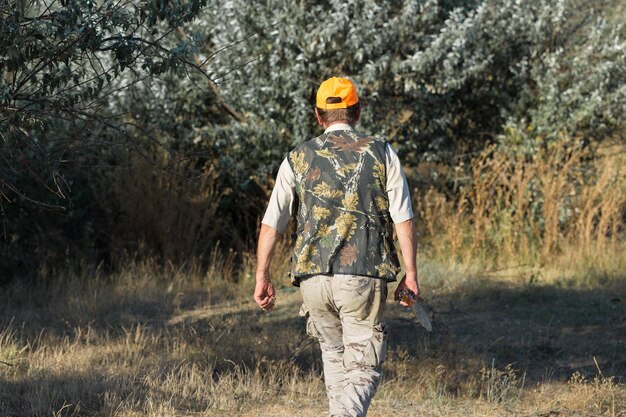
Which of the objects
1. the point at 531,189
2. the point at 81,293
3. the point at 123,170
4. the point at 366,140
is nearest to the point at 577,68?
the point at 531,189

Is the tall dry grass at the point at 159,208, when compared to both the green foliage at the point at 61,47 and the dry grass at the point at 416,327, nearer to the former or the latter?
the dry grass at the point at 416,327

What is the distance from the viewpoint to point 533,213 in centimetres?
1066

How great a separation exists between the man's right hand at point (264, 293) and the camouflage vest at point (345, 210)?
0.15 metres

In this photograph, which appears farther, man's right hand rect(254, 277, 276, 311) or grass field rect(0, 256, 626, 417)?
grass field rect(0, 256, 626, 417)

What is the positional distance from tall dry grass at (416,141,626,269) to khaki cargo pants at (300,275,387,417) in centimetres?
617

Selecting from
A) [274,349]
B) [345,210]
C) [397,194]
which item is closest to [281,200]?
[345,210]

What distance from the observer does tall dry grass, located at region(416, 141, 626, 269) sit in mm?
10414

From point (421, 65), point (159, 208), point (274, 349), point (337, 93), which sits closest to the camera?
point (337, 93)

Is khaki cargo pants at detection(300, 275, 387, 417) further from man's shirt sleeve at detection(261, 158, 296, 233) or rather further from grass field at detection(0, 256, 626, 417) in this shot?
grass field at detection(0, 256, 626, 417)

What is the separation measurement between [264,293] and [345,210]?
1.81 ft

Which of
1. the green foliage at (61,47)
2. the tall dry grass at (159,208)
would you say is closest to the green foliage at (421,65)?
the tall dry grass at (159,208)

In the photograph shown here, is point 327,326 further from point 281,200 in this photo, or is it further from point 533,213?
point 533,213

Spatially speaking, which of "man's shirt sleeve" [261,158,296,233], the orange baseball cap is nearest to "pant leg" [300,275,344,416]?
"man's shirt sleeve" [261,158,296,233]

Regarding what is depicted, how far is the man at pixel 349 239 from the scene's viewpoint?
429cm
